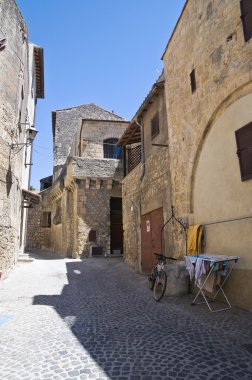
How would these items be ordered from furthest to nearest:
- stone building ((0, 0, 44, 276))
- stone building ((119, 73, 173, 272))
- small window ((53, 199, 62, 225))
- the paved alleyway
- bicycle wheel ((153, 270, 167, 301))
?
small window ((53, 199, 62, 225)) → stone building ((0, 0, 44, 276)) → stone building ((119, 73, 173, 272)) → bicycle wheel ((153, 270, 167, 301)) → the paved alleyway

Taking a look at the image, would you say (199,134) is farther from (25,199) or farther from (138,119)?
(25,199)

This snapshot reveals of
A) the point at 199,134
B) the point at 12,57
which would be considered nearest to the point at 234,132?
the point at 199,134

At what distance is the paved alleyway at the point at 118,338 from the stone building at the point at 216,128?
1.20 meters

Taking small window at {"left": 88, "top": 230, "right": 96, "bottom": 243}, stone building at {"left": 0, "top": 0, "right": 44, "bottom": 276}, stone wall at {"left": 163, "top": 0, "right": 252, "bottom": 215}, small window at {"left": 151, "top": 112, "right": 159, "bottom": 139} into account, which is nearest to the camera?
stone wall at {"left": 163, "top": 0, "right": 252, "bottom": 215}

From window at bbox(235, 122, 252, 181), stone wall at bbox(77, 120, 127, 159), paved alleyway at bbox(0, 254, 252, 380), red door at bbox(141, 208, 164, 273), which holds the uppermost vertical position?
stone wall at bbox(77, 120, 127, 159)

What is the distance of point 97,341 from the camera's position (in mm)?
3576

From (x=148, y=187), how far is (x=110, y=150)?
32.2 ft

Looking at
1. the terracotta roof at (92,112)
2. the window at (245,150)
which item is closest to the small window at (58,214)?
the terracotta roof at (92,112)

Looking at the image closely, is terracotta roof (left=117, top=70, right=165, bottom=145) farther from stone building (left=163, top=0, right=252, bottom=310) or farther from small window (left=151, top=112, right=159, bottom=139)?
stone building (left=163, top=0, right=252, bottom=310)

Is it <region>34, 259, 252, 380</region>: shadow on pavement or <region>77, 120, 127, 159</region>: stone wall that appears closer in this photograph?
<region>34, 259, 252, 380</region>: shadow on pavement

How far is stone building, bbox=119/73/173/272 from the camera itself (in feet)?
26.9

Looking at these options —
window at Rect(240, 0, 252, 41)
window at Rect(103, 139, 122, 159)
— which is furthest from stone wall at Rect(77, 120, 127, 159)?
window at Rect(240, 0, 252, 41)

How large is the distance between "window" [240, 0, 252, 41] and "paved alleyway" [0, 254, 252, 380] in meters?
4.75

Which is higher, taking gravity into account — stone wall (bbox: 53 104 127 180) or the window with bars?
stone wall (bbox: 53 104 127 180)
